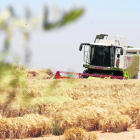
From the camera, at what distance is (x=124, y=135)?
35.1 ft

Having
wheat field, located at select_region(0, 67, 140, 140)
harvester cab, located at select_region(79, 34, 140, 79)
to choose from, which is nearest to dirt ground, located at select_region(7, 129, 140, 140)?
wheat field, located at select_region(0, 67, 140, 140)

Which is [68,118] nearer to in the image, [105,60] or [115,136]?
[115,136]

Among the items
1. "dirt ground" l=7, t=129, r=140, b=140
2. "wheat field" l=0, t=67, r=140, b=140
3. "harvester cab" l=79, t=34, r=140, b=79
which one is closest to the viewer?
"dirt ground" l=7, t=129, r=140, b=140

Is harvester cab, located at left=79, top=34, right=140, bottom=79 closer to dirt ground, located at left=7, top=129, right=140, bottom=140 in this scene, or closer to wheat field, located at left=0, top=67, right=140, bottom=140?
wheat field, located at left=0, top=67, right=140, bottom=140

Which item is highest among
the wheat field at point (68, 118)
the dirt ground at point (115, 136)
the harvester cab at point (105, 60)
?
the harvester cab at point (105, 60)

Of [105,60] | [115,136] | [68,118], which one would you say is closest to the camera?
[115,136]

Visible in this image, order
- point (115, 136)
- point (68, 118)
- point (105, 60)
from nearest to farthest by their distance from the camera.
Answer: point (115, 136)
point (68, 118)
point (105, 60)

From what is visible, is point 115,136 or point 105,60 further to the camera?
point 105,60

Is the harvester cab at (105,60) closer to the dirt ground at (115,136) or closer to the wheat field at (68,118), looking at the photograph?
the wheat field at (68,118)

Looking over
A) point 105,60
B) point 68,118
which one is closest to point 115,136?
point 68,118

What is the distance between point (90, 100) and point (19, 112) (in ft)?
10.8

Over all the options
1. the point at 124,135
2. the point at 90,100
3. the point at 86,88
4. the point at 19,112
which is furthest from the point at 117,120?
the point at 86,88

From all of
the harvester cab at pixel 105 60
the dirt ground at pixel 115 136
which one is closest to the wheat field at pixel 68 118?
the dirt ground at pixel 115 136

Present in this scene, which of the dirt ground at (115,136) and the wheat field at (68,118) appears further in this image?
the wheat field at (68,118)
